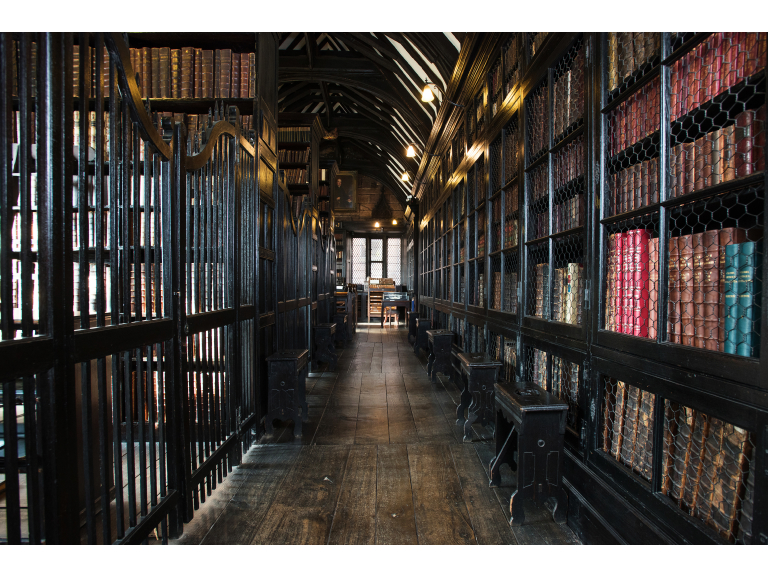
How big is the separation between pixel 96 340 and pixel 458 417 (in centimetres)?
240

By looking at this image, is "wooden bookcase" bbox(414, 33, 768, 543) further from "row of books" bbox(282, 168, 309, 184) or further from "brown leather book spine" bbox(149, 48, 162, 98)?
"row of books" bbox(282, 168, 309, 184)

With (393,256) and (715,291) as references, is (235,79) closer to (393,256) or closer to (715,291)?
(715,291)

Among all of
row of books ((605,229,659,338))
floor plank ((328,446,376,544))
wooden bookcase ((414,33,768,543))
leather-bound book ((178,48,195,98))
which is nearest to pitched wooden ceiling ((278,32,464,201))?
leather-bound book ((178,48,195,98))

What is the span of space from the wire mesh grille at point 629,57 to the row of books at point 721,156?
0.37 meters

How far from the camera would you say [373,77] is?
698cm

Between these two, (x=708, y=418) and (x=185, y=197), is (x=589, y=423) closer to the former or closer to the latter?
(x=708, y=418)

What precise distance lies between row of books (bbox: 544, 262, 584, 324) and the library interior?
0.02m

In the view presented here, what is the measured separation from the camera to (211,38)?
3.09 metres

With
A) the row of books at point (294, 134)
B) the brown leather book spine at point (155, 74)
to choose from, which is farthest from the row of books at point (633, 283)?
the row of books at point (294, 134)

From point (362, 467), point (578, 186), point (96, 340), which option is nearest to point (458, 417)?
point (362, 467)

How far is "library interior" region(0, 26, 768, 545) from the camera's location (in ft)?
3.40

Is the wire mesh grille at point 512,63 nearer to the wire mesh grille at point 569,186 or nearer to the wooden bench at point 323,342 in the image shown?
the wire mesh grille at point 569,186

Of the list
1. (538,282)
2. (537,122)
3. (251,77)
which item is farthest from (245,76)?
(538,282)

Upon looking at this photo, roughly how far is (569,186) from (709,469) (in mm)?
1333
